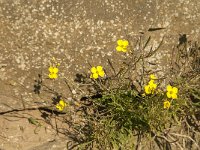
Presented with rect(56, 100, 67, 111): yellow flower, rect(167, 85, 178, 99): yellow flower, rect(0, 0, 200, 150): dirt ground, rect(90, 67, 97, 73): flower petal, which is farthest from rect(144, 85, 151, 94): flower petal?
rect(56, 100, 67, 111): yellow flower

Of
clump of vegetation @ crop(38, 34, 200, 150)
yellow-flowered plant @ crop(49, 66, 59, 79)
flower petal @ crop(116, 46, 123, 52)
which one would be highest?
flower petal @ crop(116, 46, 123, 52)

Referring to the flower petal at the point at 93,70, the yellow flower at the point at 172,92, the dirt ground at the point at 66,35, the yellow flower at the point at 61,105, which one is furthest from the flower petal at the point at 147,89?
the yellow flower at the point at 61,105

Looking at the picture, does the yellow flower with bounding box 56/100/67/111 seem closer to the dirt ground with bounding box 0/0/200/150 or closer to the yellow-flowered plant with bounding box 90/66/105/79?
the dirt ground with bounding box 0/0/200/150

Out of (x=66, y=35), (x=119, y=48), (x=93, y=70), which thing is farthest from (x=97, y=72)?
(x=66, y=35)

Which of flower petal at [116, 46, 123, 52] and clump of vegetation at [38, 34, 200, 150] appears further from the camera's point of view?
clump of vegetation at [38, 34, 200, 150]

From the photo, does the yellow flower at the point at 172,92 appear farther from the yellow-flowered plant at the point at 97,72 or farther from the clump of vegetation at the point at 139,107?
the yellow-flowered plant at the point at 97,72

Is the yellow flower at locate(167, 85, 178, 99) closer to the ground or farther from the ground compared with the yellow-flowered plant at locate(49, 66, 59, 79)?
closer to the ground

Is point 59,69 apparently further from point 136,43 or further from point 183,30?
point 183,30

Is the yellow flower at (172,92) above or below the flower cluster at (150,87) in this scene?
below
